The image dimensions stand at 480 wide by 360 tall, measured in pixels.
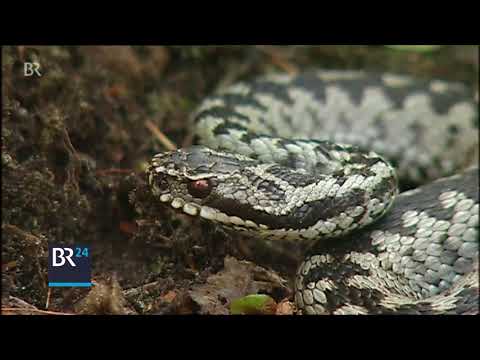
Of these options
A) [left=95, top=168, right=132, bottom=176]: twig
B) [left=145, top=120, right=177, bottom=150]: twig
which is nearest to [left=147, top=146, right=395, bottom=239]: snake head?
[left=95, top=168, right=132, bottom=176]: twig

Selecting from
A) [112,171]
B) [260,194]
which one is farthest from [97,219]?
[260,194]

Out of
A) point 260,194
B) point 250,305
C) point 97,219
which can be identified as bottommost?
point 250,305

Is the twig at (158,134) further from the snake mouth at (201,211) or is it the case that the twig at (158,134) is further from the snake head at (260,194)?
the snake mouth at (201,211)

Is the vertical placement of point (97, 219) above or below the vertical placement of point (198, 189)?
below

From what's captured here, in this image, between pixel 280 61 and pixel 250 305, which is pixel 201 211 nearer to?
pixel 250 305

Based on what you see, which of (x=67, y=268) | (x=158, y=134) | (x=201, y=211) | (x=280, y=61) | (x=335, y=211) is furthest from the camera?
(x=280, y=61)

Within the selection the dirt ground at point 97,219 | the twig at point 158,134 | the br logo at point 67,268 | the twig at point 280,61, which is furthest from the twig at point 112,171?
the twig at point 280,61

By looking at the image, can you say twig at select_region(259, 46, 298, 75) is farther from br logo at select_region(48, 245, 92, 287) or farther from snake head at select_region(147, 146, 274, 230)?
br logo at select_region(48, 245, 92, 287)
